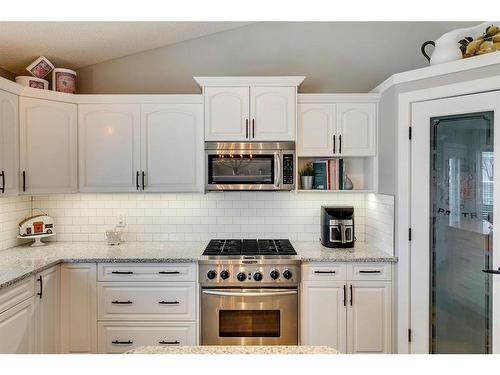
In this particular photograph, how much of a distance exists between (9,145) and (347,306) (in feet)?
9.01

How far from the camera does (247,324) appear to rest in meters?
2.30

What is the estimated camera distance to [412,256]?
2.25 meters

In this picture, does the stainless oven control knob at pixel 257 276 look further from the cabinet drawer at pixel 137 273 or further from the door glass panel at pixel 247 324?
the cabinet drawer at pixel 137 273

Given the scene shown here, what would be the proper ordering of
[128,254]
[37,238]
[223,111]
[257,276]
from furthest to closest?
1. [37,238]
2. [223,111]
3. [128,254]
4. [257,276]

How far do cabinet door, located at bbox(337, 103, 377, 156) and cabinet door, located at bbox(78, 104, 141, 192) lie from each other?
5.55ft

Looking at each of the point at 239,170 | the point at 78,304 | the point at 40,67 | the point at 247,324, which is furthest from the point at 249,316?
the point at 40,67

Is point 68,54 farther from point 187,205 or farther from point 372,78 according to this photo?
point 372,78

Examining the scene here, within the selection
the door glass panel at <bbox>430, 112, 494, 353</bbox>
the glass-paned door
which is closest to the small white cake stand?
the glass-paned door

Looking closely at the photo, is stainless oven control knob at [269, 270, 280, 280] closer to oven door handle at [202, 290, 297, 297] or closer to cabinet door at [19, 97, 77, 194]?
oven door handle at [202, 290, 297, 297]

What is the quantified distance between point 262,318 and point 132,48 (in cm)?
255

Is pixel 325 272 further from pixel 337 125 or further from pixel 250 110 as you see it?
pixel 250 110

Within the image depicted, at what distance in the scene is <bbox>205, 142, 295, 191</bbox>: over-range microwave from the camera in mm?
2529
